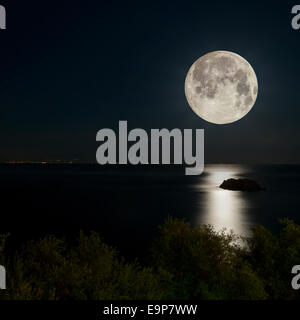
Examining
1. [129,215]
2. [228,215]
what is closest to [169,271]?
[129,215]

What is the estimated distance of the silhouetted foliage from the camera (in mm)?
19734

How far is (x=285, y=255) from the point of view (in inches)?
1092

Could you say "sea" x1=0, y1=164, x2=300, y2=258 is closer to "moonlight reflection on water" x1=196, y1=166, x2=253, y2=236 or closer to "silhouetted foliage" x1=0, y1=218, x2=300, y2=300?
"moonlight reflection on water" x1=196, y1=166, x2=253, y2=236

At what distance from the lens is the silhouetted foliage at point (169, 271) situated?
777 inches

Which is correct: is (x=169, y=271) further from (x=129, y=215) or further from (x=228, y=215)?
(x=228, y=215)

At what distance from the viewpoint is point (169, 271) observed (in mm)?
24922

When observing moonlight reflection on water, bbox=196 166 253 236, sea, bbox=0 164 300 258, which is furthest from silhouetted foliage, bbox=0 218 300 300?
moonlight reflection on water, bbox=196 166 253 236

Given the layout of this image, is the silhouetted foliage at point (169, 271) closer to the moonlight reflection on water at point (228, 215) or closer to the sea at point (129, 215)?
the sea at point (129, 215)

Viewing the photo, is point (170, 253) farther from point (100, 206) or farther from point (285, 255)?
point (100, 206)

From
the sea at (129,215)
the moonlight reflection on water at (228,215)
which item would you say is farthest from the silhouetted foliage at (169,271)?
the moonlight reflection on water at (228,215)

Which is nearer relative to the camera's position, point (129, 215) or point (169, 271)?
point (169, 271)
